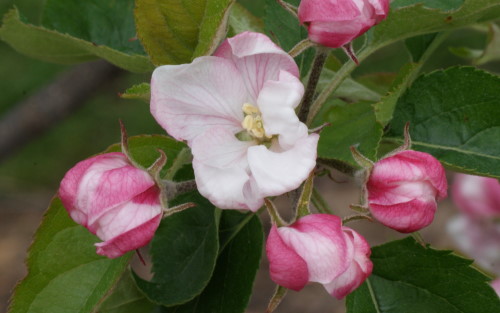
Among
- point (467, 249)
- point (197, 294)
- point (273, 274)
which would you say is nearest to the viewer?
point (273, 274)

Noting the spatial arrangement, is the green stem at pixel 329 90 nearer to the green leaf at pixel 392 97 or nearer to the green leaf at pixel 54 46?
the green leaf at pixel 392 97

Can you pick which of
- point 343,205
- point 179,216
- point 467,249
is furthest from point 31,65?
point 179,216

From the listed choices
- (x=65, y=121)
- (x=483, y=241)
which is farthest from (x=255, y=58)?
(x=65, y=121)

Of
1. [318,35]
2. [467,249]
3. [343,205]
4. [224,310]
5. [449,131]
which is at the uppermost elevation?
[318,35]

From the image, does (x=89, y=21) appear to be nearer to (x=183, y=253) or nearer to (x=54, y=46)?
(x=54, y=46)

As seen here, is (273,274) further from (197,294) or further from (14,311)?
(14,311)

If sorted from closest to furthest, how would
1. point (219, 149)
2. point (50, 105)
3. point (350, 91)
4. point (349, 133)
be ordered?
point (219, 149) < point (349, 133) < point (350, 91) < point (50, 105)

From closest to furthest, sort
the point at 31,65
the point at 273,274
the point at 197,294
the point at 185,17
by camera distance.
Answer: the point at 273,274
the point at 185,17
the point at 197,294
the point at 31,65

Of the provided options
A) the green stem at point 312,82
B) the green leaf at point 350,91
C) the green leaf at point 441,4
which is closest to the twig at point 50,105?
the green leaf at point 350,91
